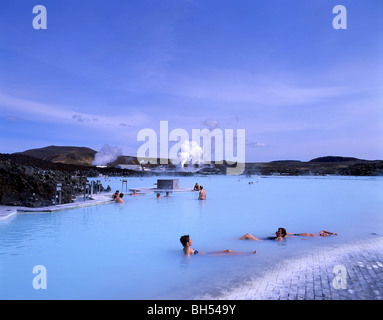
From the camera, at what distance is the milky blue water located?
731 centimetres

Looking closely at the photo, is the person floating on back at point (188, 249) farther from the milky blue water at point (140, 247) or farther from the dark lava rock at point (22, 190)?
the dark lava rock at point (22, 190)

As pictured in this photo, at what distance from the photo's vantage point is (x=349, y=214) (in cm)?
2020

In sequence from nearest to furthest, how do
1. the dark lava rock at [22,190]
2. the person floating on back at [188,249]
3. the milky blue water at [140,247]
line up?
the milky blue water at [140,247] < the person floating on back at [188,249] < the dark lava rock at [22,190]

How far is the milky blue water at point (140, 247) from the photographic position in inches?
288

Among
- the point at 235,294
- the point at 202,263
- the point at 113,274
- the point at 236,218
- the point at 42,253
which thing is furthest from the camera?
the point at 236,218

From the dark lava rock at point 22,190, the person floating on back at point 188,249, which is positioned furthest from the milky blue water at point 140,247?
the dark lava rock at point 22,190

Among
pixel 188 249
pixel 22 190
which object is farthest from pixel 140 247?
pixel 22 190

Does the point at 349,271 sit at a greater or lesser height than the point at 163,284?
greater

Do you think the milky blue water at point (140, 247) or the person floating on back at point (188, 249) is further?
the person floating on back at point (188, 249)

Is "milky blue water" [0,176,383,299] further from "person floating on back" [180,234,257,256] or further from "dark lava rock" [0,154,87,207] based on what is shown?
"dark lava rock" [0,154,87,207]

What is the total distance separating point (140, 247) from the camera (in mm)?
11305
